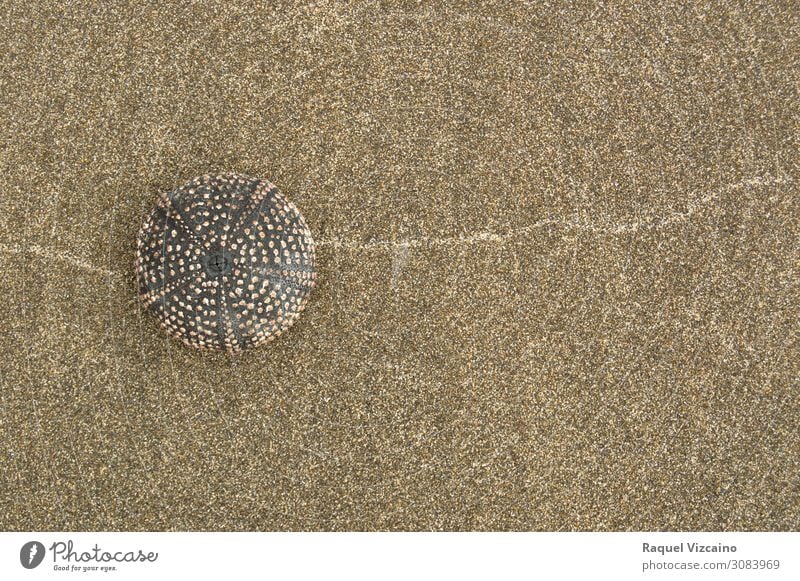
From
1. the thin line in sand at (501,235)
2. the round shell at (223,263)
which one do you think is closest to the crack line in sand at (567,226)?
the thin line in sand at (501,235)

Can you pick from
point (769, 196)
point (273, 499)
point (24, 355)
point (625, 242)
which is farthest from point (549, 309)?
point (24, 355)

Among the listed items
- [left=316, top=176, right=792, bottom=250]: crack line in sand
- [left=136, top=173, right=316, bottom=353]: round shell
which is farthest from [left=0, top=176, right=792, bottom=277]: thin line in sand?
[left=136, top=173, right=316, bottom=353]: round shell

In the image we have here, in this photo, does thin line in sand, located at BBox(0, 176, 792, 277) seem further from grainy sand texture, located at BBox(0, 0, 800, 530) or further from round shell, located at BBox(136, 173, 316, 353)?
round shell, located at BBox(136, 173, 316, 353)

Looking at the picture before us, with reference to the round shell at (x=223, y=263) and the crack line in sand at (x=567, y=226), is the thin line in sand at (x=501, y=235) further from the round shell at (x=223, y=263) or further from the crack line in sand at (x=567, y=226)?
the round shell at (x=223, y=263)

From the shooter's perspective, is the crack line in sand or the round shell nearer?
the round shell

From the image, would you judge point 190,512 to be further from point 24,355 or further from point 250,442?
point 24,355

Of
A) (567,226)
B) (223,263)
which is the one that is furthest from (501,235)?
(223,263)

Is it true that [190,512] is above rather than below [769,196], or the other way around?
below
